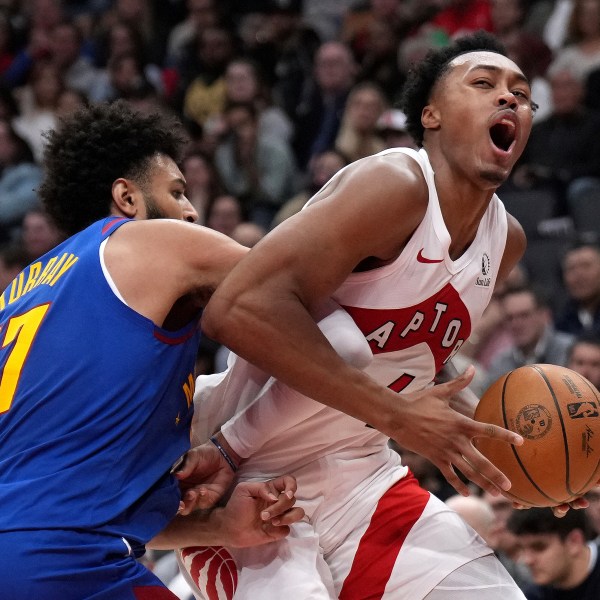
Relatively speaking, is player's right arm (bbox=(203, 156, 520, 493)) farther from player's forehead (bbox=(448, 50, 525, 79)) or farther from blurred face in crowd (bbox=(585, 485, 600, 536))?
blurred face in crowd (bbox=(585, 485, 600, 536))

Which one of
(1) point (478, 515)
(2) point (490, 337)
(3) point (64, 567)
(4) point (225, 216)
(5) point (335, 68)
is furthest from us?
(5) point (335, 68)

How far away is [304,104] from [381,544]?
751 centimetres

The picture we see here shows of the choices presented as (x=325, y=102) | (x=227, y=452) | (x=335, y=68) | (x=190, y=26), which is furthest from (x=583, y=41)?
(x=227, y=452)

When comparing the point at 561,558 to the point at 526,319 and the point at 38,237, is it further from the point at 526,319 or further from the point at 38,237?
the point at 38,237

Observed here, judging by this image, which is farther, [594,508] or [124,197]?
[594,508]

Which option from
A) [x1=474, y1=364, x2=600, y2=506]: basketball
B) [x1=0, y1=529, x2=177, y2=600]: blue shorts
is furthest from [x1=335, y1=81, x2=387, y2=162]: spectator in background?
[x1=0, y1=529, x2=177, y2=600]: blue shorts

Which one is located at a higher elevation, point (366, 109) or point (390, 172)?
point (390, 172)

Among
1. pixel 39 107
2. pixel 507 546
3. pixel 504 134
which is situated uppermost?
pixel 504 134

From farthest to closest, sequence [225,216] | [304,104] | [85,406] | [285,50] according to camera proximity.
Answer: [285,50] < [304,104] < [225,216] < [85,406]

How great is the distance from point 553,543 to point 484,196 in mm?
2192

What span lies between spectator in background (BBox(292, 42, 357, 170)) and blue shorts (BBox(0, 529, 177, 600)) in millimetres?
7541

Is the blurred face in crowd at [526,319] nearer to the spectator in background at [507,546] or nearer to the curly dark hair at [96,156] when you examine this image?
the spectator in background at [507,546]

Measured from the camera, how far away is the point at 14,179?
10.4m

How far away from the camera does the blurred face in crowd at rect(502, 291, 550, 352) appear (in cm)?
747
